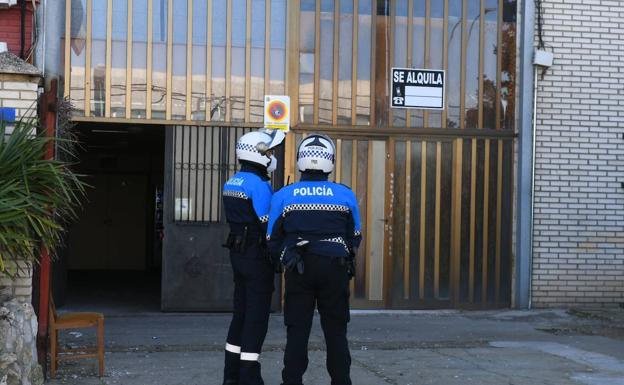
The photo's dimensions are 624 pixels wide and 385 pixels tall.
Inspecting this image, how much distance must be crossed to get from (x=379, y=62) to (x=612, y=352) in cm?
474

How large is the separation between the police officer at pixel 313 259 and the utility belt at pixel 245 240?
0.26 m

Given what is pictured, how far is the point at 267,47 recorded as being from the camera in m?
10.7

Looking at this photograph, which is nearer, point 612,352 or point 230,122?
point 612,352

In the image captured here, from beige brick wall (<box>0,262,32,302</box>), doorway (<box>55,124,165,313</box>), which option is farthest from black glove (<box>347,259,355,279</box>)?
doorway (<box>55,124,165,313</box>)

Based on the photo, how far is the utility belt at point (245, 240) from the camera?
612 centimetres

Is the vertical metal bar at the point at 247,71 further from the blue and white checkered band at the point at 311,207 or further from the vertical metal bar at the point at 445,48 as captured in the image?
the blue and white checkered band at the point at 311,207

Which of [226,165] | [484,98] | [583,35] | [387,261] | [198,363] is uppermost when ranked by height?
[583,35]

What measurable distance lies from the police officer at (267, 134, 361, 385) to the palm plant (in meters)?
1.56

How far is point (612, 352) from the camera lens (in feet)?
27.1

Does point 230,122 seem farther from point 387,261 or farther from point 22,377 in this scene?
point 22,377

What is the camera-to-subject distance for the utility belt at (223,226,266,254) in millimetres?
6121

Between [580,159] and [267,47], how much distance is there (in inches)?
177

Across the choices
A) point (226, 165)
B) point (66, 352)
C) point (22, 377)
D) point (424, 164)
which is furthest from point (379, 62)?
point (22, 377)

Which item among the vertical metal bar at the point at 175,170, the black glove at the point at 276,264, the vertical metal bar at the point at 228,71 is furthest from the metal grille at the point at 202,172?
the black glove at the point at 276,264
